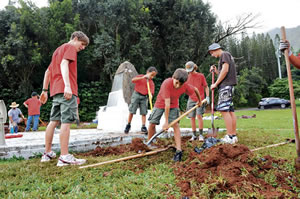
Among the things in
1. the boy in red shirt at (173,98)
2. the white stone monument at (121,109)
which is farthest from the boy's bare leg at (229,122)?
the white stone monument at (121,109)

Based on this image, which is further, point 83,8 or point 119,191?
point 83,8

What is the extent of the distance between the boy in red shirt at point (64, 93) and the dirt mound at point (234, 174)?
57.4 inches

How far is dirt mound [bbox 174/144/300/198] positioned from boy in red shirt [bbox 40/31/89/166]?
→ 1458mm

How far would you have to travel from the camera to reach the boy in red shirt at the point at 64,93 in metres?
2.75

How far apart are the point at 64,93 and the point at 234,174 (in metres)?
2.18

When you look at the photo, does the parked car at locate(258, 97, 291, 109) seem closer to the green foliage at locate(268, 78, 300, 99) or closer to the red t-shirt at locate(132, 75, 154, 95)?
the green foliage at locate(268, 78, 300, 99)

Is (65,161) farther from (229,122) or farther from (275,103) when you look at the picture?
(275,103)

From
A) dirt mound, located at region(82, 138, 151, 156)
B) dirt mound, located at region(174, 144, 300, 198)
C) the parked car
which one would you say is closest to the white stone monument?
dirt mound, located at region(82, 138, 151, 156)

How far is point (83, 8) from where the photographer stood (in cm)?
1675

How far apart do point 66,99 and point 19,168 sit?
Result: 1.05m

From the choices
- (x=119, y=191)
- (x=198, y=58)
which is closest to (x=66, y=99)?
(x=119, y=191)

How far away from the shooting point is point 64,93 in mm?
2721

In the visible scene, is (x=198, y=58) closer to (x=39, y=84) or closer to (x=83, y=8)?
(x=83, y=8)

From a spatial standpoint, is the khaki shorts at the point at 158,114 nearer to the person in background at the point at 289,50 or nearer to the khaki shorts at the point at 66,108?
the khaki shorts at the point at 66,108
